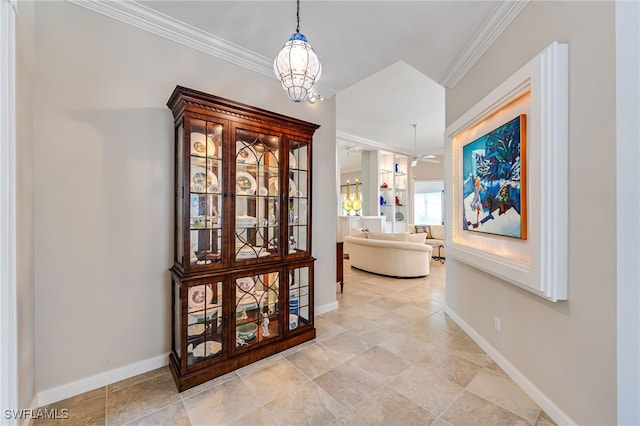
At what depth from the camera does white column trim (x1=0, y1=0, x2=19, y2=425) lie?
1.30 meters

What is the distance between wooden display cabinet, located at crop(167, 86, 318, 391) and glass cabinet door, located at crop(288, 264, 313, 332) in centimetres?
1

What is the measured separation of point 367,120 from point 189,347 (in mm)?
4821

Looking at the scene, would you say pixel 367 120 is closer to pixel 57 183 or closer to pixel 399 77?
pixel 399 77

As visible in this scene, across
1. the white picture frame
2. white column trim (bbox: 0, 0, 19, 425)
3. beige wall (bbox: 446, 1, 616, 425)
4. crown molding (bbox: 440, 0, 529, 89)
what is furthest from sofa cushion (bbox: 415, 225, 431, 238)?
white column trim (bbox: 0, 0, 19, 425)

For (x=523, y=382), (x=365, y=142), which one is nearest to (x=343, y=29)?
(x=523, y=382)

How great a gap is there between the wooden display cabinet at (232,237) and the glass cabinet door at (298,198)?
0.05ft

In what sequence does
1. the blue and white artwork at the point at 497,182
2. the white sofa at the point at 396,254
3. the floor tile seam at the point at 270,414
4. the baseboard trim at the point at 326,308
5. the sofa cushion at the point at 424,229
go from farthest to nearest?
the sofa cushion at the point at 424,229
the white sofa at the point at 396,254
the baseboard trim at the point at 326,308
the blue and white artwork at the point at 497,182
the floor tile seam at the point at 270,414

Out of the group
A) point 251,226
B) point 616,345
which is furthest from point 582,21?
point 251,226

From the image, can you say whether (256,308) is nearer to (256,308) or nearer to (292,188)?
(256,308)

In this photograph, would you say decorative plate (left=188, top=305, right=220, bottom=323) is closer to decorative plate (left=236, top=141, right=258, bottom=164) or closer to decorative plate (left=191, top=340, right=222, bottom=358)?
decorative plate (left=191, top=340, right=222, bottom=358)

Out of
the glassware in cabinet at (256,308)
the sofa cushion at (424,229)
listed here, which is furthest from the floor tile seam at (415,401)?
the sofa cushion at (424,229)

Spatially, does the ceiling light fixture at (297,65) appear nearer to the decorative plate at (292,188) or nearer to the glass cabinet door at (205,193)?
the glass cabinet door at (205,193)

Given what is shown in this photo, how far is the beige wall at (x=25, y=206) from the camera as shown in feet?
5.07

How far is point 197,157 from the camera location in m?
2.13
